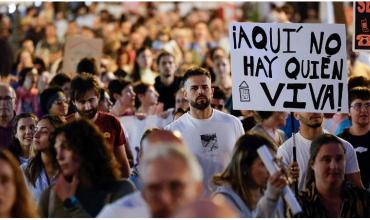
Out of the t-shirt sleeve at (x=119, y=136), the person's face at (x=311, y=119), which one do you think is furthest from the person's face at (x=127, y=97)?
the person's face at (x=311, y=119)

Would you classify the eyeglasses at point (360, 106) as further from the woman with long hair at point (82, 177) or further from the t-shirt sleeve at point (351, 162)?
the woman with long hair at point (82, 177)

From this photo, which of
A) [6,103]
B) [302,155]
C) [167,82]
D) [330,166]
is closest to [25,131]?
[6,103]

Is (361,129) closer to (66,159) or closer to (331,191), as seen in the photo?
(331,191)

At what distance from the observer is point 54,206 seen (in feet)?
28.6

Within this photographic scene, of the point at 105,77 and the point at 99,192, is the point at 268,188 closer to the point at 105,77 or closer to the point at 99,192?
the point at 99,192

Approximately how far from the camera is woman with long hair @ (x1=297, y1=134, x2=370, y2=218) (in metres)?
9.73

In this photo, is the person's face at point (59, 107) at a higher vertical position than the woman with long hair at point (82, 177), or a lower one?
higher

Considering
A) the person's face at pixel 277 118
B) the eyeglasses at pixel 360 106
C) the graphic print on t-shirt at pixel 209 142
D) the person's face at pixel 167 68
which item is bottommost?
the graphic print on t-shirt at pixel 209 142

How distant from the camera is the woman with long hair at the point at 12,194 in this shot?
795 cm

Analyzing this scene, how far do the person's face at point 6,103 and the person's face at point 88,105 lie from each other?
6.08 ft

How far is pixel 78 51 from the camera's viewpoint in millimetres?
18516

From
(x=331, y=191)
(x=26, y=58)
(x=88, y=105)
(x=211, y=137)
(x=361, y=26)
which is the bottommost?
(x=331, y=191)

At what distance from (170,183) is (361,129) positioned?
557 centimetres

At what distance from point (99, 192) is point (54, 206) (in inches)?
13.2
